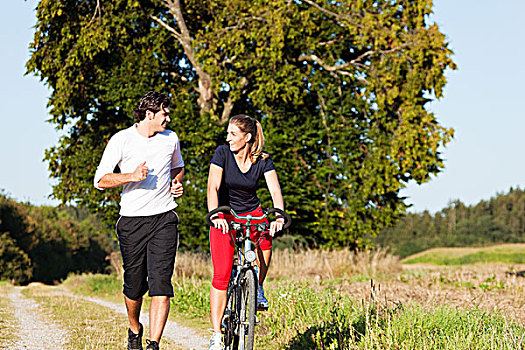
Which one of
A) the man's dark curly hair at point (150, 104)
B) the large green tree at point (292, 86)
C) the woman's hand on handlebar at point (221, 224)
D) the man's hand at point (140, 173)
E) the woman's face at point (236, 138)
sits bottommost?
the woman's hand on handlebar at point (221, 224)

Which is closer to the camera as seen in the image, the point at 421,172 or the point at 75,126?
the point at 421,172

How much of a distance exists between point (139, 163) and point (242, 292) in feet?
5.07

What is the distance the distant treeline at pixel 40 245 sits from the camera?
143 ft

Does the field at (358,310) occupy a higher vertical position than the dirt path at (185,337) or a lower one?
higher

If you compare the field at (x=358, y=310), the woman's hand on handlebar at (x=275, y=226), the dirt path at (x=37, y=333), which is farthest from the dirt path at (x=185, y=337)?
the woman's hand on handlebar at (x=275, y=226)

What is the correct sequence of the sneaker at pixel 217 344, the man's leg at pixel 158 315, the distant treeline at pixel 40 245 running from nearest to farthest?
the sneaker at pixel 217 344
the man's leg at pixel 158 315
the distant treeline at pixel 40 245

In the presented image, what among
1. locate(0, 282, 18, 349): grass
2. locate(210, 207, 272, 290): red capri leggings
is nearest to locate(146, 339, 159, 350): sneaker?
locate(210, 207, 272, 290): red capri leggings

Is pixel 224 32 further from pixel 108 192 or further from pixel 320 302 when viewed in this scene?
pixel 320 302

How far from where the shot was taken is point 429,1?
17469mm

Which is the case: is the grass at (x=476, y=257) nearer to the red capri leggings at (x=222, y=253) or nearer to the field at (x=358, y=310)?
the field at (x=358, y=310)

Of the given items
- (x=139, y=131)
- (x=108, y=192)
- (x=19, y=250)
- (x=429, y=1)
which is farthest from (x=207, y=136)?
(x=19, y=250)

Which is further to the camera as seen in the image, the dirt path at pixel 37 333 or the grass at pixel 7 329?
the grass at pixel 7 329

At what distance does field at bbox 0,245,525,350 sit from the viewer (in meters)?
5.53

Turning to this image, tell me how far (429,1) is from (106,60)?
413 inches
